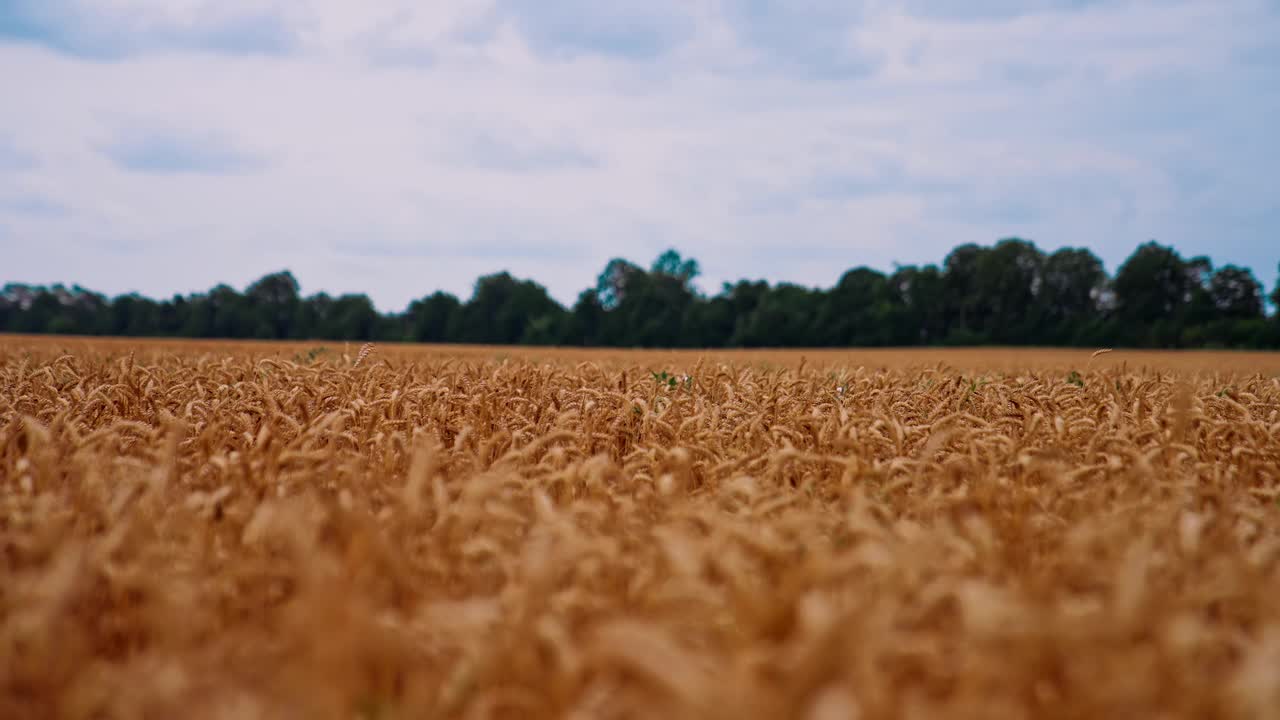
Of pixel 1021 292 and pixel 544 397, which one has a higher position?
pixel 1021 292

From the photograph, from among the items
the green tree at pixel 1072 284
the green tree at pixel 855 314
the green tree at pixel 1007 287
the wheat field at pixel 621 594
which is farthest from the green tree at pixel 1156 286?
the wheat field at pixel 621 594

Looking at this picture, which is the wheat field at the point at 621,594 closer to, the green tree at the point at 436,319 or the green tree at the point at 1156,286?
the green tree at the point at 1156,286

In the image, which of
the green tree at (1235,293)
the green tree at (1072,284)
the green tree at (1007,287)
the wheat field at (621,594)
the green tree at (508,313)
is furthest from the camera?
the green tree at (508,313)

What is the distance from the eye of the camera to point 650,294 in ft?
354

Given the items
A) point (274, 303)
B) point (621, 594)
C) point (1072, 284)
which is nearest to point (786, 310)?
point (1072, 284)

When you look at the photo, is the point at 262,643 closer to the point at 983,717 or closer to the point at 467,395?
the point at 983,717

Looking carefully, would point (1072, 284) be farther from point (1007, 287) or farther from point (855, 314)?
point (855, 314)

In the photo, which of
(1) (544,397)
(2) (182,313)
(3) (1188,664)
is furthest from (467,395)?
(2) (182,313)

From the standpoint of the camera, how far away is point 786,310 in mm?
97875

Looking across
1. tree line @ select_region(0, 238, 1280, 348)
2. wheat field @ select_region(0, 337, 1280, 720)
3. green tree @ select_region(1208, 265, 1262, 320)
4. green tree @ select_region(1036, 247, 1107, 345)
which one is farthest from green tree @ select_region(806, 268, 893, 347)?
wheat field @ select_region(0, 337, 1280, 720)

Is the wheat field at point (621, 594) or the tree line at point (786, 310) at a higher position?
the tree line at point (786, 310)

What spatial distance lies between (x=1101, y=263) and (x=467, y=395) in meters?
104

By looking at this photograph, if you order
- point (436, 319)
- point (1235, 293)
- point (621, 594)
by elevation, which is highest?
point (1235, 293)

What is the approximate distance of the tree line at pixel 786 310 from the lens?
84312 mm
